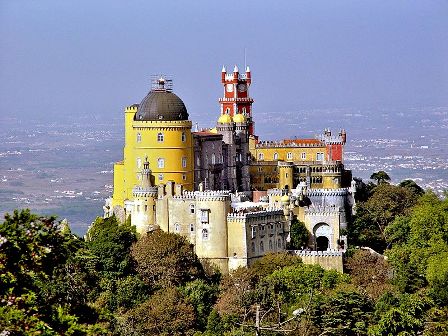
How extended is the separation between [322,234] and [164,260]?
8608 mm

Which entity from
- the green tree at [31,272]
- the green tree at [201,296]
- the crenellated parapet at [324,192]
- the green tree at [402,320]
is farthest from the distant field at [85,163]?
the green tree at [31,272]

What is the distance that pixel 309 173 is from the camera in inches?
2566

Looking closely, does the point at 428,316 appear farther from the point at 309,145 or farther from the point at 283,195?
the point at 309,145

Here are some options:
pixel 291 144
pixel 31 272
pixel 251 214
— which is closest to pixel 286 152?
pixel 291 144

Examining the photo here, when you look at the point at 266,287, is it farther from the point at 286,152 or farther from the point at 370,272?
the point at 286,152

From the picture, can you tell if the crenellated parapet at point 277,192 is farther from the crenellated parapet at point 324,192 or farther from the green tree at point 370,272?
the green tree at point 370,272

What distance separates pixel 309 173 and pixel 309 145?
2.95 meters

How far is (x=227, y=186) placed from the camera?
62.8 meters

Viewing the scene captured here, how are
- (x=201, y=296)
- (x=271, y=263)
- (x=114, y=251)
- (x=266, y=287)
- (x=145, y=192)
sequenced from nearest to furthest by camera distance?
(x=266, y=287) < (x=201, y=296) < (x=114, y=251) < (x=271, y=263) < (x=145, y=192)

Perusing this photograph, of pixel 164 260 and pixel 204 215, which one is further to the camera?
pixel 204 215

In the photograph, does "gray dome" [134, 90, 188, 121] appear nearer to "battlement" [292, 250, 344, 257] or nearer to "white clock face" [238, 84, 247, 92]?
"battlement" [292, 250, 344, 257]

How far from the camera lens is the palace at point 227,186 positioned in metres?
53.8

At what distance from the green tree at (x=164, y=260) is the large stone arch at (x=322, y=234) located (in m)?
6.85

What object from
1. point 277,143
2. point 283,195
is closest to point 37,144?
point 277,143
